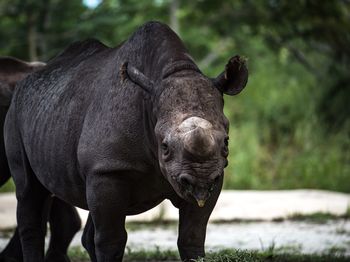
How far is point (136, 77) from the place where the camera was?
16.5 ft

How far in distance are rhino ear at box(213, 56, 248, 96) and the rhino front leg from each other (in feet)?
2.75

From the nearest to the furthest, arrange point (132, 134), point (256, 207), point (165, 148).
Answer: point (165, 148) → point (132, 134) → point (256, 207)

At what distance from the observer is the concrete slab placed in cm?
1098

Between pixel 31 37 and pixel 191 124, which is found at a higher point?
pixel 31 37

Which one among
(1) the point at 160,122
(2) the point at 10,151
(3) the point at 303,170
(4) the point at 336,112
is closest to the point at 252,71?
(4) the point at 336,112

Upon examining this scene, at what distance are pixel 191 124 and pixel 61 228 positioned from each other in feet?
10.4

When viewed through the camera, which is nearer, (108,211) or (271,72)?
(108,211)

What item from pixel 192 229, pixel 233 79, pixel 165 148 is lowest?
pixel 192 229

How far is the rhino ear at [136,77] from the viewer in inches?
197

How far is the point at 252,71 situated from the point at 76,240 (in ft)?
39.9

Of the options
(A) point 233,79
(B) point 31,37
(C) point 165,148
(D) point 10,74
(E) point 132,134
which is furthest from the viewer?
(B) point 31,37

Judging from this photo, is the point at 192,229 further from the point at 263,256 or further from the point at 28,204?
the point at 263,256

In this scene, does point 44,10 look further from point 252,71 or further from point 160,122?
point 160,122

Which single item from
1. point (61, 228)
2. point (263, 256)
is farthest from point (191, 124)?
point (61, 228)
